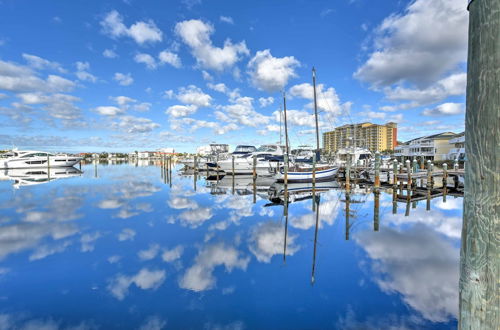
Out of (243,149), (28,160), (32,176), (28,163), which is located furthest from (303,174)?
(28,163)

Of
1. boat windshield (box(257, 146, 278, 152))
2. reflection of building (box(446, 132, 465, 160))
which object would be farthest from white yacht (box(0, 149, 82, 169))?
reflection of building (box(446, 132, 465, 160))

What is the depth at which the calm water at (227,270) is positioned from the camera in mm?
5570

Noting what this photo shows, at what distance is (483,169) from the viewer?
1634 millimetres

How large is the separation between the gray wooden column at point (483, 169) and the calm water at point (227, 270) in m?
4.41

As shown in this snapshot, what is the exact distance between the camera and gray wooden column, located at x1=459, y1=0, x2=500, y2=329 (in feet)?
5.21

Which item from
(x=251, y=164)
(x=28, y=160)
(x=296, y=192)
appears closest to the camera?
(x=296, y=192)

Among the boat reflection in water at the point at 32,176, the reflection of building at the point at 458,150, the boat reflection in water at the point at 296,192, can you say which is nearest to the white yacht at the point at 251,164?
the boat reflection in water at the point at 296,192

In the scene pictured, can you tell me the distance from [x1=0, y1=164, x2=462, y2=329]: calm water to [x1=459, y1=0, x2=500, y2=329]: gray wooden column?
441 cm

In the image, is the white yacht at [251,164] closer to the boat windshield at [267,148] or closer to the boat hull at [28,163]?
the boat windshield at [267,148]

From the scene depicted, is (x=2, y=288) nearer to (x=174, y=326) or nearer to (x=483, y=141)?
(x=174, y=326)

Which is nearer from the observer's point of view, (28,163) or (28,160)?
(28,160)

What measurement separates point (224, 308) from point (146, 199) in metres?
16.5

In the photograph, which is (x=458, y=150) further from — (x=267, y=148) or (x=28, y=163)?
(x=28, y=163)

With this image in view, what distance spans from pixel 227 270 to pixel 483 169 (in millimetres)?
7493
